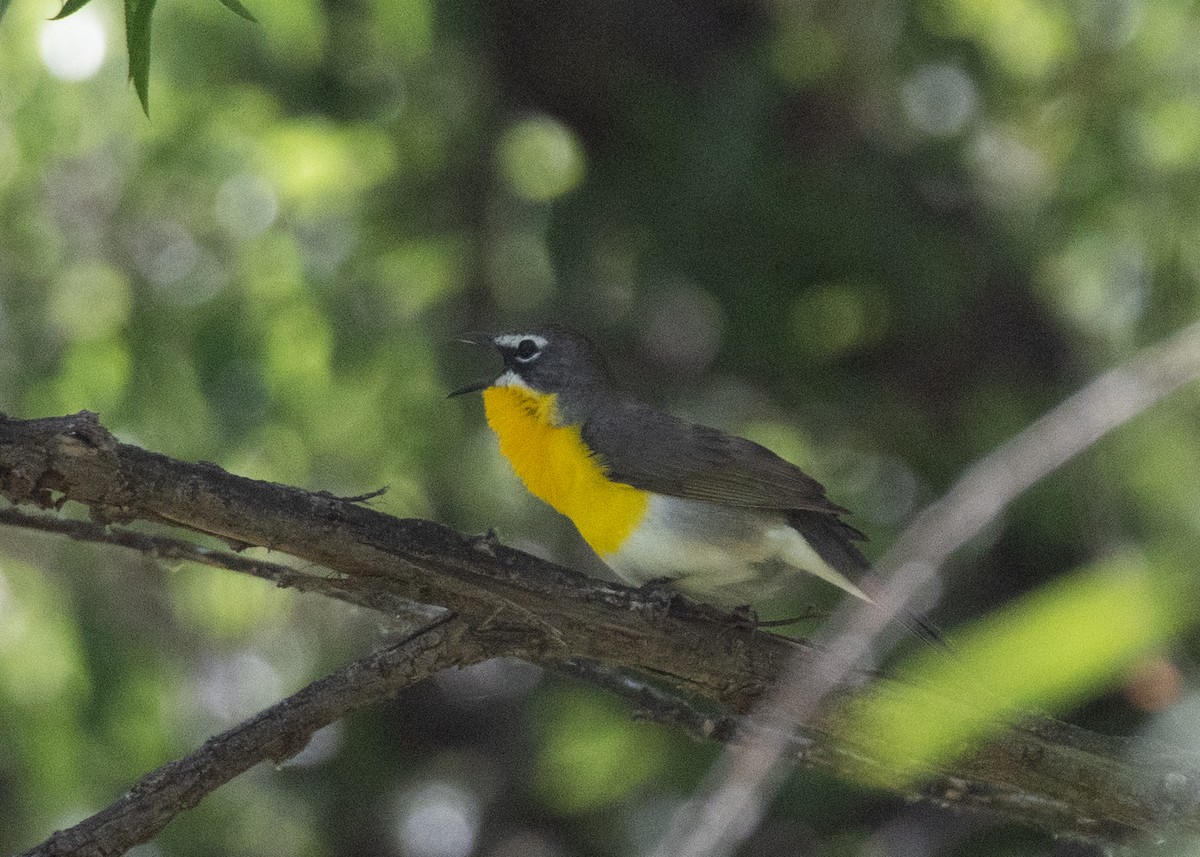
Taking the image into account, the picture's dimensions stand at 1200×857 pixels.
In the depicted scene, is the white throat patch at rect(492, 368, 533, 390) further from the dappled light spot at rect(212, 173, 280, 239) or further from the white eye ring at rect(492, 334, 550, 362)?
the dappled light spot at rect(212, 173, 280, 239)

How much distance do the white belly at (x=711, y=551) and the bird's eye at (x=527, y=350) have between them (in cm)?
93

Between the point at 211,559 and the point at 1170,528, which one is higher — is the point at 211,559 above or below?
below

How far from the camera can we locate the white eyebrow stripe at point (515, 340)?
5.35 m

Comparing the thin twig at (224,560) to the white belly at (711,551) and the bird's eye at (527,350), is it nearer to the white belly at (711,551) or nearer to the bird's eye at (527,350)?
the white belly at (711,551)

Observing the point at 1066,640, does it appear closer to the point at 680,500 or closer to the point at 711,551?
the point at 711,551

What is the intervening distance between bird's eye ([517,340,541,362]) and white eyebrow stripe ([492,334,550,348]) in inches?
0.4

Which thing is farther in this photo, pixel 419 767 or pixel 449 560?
pixel 419 767

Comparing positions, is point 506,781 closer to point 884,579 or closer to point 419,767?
point 419,767

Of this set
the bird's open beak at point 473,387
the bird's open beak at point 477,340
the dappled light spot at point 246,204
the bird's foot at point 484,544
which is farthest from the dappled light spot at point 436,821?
the bird's foot at point 484,544

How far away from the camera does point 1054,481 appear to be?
17.8 ft

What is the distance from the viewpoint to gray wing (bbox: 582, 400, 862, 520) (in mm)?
4523

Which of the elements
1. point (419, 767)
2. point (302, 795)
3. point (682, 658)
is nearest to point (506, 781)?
point (419, 767)

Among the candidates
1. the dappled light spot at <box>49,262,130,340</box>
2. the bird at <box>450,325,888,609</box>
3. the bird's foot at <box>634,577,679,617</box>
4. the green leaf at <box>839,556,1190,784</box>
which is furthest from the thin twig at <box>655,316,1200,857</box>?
the dappled light spot at <box>49,262,130,340</box>

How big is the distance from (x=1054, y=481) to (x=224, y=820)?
11.8 ft
